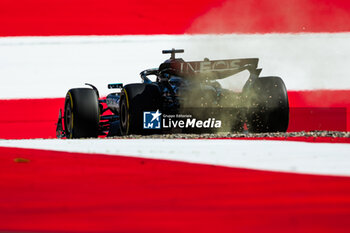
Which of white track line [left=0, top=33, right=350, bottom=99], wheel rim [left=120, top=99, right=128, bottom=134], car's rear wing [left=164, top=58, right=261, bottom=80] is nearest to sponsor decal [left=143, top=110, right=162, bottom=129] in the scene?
wheel rim [left=120, top=99, right=128, bottom=134]

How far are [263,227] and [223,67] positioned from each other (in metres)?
4.63

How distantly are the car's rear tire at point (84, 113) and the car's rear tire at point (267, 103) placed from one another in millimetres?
1570

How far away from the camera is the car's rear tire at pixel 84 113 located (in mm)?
7152

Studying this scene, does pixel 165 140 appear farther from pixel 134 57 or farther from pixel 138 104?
pixel 134 57

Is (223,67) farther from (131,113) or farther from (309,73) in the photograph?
(309,73)

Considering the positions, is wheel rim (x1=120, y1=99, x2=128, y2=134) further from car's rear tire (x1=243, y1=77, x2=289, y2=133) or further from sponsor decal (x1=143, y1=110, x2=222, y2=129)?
car's rear tire (x1=243, y1=77, x2=289, y2=133)

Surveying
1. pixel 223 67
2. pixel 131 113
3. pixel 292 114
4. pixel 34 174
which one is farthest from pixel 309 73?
pixel 34 174

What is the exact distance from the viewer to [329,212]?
2.49 meters

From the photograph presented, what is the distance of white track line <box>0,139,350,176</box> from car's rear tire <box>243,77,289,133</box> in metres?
0.91

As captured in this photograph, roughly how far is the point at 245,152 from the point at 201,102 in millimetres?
1876

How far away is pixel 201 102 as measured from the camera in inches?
259

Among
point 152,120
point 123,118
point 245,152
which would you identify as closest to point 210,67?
point 152,120

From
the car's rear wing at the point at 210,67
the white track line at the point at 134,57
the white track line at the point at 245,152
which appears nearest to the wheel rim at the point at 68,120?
the white track line at the point at 134,57

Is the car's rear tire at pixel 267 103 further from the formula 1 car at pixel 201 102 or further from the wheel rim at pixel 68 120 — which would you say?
the wheel rim at pixel 68 120
